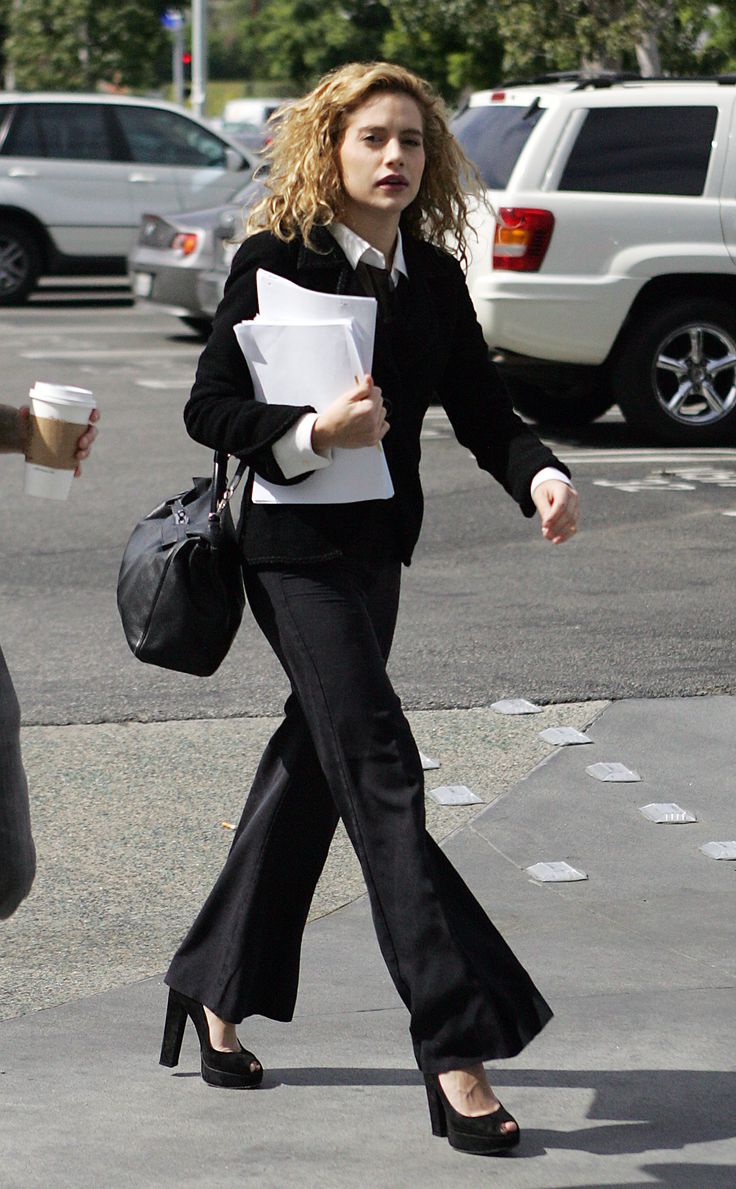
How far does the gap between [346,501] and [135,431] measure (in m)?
8.37

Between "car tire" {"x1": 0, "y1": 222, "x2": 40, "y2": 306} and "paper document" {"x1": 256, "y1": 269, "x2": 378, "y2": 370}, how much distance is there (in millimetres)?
15796

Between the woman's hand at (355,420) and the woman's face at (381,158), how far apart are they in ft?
1.25

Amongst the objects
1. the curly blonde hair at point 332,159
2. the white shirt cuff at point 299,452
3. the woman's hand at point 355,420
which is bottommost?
the white shirt cuff at point 299,452

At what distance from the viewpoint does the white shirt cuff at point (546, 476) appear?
3.40 metres

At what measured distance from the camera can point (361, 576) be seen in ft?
10.8

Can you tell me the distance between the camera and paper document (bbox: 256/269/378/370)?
3.22 metres

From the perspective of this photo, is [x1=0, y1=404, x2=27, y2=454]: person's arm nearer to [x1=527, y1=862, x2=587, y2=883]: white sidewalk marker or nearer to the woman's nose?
the woman's nose

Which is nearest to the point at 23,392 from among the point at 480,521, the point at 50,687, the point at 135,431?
the point at 135,431

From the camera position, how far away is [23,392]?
12.8m

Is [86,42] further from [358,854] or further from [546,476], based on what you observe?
[358,854]

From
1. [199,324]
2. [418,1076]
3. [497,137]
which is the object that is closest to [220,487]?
[418,1076]

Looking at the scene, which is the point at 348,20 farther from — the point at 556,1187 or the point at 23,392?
the point at 556,1187

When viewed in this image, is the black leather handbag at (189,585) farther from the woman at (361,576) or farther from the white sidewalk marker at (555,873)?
the white sidewalk marker at (555,873)

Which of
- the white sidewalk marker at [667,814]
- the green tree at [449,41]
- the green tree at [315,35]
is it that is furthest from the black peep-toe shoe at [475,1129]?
the green tree at [315,35]
